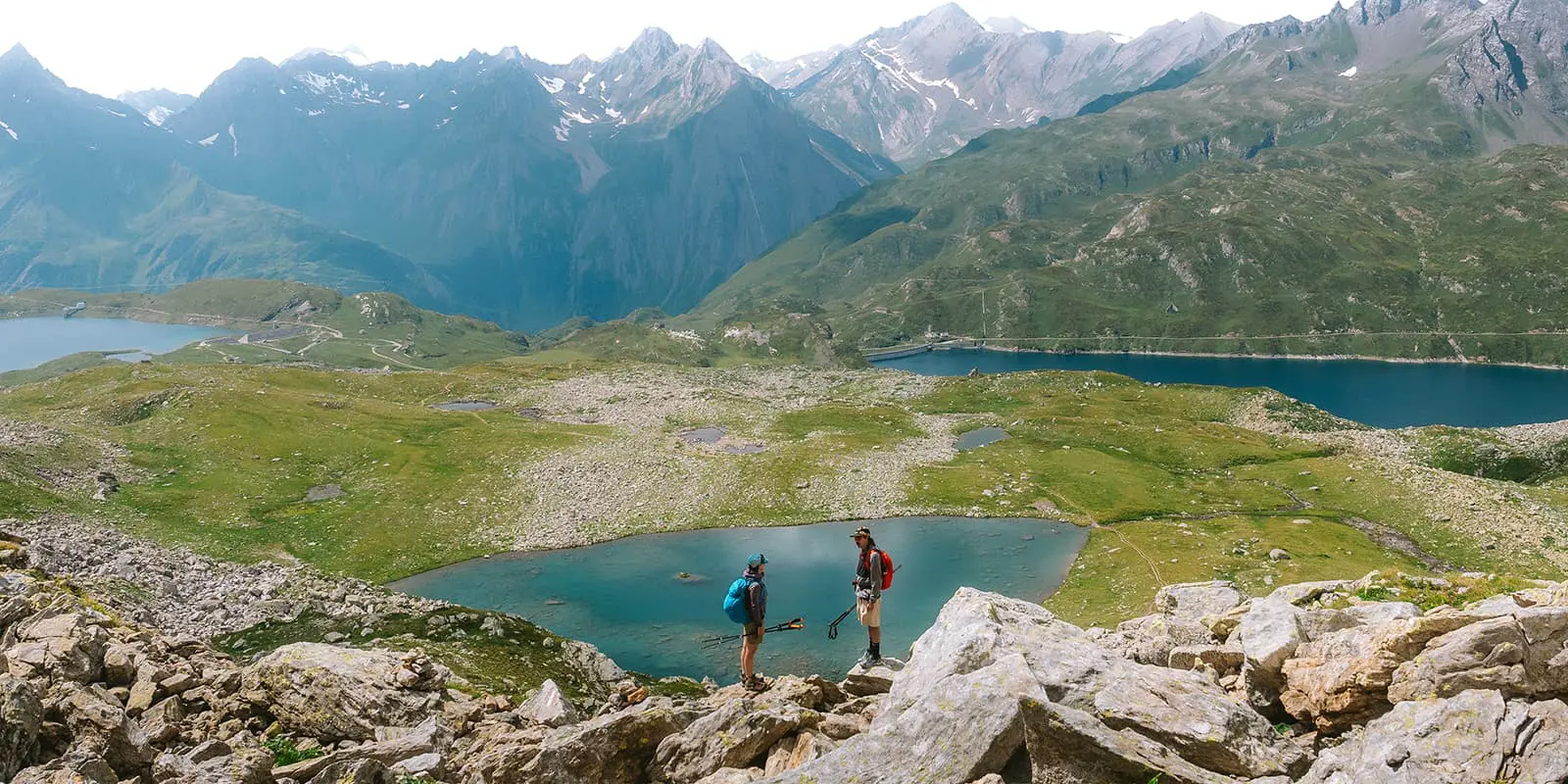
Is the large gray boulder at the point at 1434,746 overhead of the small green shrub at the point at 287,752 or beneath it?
overhead

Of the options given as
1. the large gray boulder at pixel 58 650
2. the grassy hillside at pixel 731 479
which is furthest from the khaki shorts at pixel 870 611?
the grassy hillside at pixel 731 479

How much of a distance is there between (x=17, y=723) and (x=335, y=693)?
6720 mm

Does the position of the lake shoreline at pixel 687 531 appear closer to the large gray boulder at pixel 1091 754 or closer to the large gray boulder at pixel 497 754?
the large gray boulder at pixel 497 754

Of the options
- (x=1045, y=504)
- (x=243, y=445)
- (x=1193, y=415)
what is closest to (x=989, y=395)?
(x=1193, y=415)

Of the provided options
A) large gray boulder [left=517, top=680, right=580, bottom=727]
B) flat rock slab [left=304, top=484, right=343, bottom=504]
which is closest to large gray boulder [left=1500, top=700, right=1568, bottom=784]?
large gray boulder [left=517, top=680, right=580, bottom=727]

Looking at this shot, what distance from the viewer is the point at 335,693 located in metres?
22.1

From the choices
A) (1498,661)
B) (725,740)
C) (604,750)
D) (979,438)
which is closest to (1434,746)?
(1498,661)

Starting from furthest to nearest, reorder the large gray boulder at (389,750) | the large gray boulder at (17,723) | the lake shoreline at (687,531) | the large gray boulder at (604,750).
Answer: the lake shoreline at (687,531) < the large gray boulder at (389,750) < the large gray boulder at (604,750) < the large gray boulder at (17,723)

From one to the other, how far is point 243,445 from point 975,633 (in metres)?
92.3

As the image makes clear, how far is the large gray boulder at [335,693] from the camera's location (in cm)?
Answer: 2134

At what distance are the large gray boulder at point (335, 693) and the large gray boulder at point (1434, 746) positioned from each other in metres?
21.6

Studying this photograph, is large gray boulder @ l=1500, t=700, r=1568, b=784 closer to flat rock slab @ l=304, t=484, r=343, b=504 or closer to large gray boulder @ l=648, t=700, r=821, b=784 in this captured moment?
large gray boulder @ l=648, t=700, r=821, b=784

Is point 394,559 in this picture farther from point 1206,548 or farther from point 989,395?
point 989,395

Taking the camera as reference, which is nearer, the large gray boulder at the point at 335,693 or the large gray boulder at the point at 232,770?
the large gray boulder at the point at 232,770
